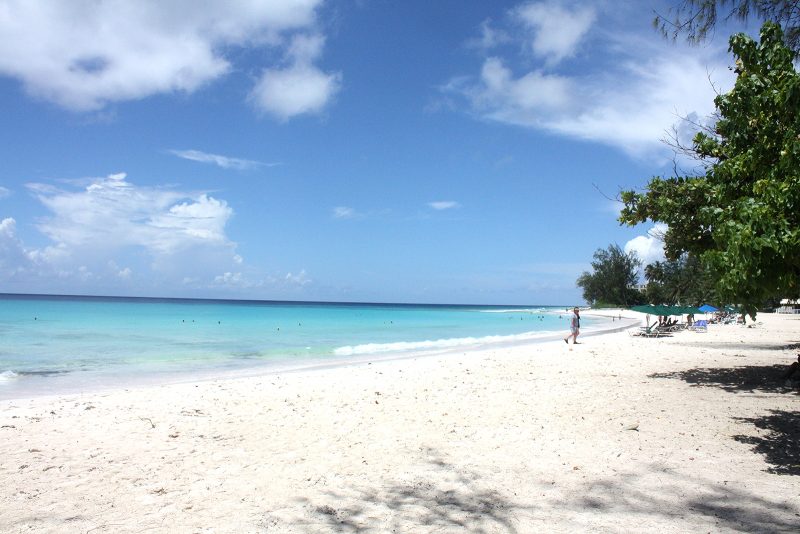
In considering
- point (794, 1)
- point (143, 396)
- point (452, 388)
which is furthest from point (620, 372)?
point (143, 396)

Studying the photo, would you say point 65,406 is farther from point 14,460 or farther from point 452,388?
point 452,388

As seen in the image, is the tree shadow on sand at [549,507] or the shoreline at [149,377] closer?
the tree shadow on sand at [549,507]

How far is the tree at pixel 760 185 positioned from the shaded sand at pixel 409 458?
6.42 feet

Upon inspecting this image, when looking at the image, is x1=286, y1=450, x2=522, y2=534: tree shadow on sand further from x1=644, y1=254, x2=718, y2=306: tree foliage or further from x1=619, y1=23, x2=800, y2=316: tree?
x1=644, y1=254, x2=718, y2=306: tree foliage

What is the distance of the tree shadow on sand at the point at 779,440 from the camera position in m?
5.70

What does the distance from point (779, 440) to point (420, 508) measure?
16.3 ft

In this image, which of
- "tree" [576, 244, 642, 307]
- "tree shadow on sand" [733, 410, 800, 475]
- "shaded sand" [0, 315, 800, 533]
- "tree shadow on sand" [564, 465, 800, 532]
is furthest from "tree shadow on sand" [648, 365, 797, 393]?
"tree" [576, 244, 642, 307]

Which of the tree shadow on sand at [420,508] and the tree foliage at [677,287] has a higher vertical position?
the tree foliage at [677,287]

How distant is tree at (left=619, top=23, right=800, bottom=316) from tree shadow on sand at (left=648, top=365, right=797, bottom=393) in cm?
485

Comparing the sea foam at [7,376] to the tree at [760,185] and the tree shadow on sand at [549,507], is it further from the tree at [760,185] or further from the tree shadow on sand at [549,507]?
the tree at [760,185]

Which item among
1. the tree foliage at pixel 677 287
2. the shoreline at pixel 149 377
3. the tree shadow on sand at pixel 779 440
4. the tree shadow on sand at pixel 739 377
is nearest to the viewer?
the tree shadow on sand at pixel 779 440

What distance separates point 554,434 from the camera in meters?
7.11

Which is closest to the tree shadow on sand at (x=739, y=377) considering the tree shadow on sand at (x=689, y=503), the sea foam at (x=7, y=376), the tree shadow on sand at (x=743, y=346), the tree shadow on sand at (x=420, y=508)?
the tree shadow on sand at (x=689, y=503)

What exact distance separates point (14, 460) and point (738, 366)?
15.1 m
